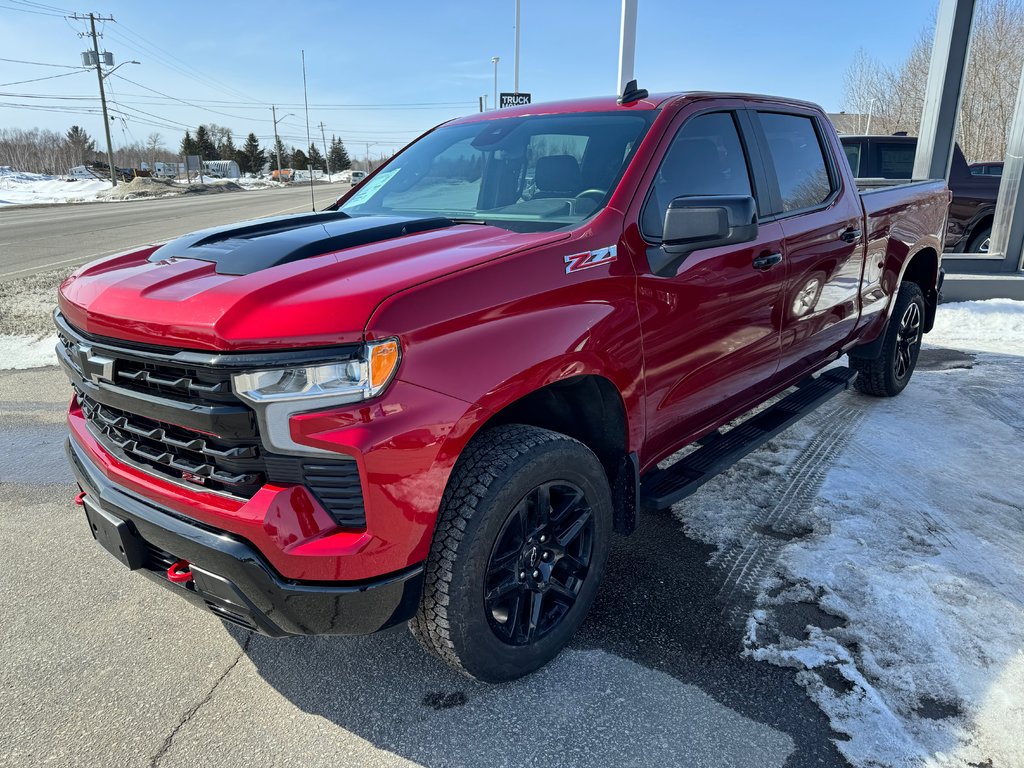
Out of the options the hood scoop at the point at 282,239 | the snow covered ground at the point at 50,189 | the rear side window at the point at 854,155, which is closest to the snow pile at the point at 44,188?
the snow covered ground at the point at 50,189

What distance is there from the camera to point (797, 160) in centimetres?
370

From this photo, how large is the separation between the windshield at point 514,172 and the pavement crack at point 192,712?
183 centimetres

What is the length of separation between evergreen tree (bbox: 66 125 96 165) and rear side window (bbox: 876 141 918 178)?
281ft

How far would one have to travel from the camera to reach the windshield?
8.86ft

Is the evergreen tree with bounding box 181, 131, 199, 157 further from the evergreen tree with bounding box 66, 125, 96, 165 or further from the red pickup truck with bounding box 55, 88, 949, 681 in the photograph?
Answer: the red pickup truck with bounding box 55, 88, 949, 681

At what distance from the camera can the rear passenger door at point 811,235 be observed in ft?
11.1

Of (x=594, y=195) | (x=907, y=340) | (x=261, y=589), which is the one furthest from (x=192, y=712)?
(x=907, y=340)

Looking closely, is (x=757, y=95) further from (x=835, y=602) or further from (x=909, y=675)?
(x=909, y=675)

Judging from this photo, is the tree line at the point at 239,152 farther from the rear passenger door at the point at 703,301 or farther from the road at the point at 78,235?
Answer: the rear passenger door at the point at 703,301

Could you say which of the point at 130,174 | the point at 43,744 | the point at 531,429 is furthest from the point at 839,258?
the point at 130,174

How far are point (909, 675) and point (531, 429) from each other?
59.3 inches

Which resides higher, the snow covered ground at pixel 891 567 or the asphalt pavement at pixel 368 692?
the snow covered ground at pixel 891 567

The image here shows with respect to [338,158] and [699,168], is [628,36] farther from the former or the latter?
[338,158]

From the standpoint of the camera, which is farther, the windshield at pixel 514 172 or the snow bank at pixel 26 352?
the snow bank at pixel 26 352
